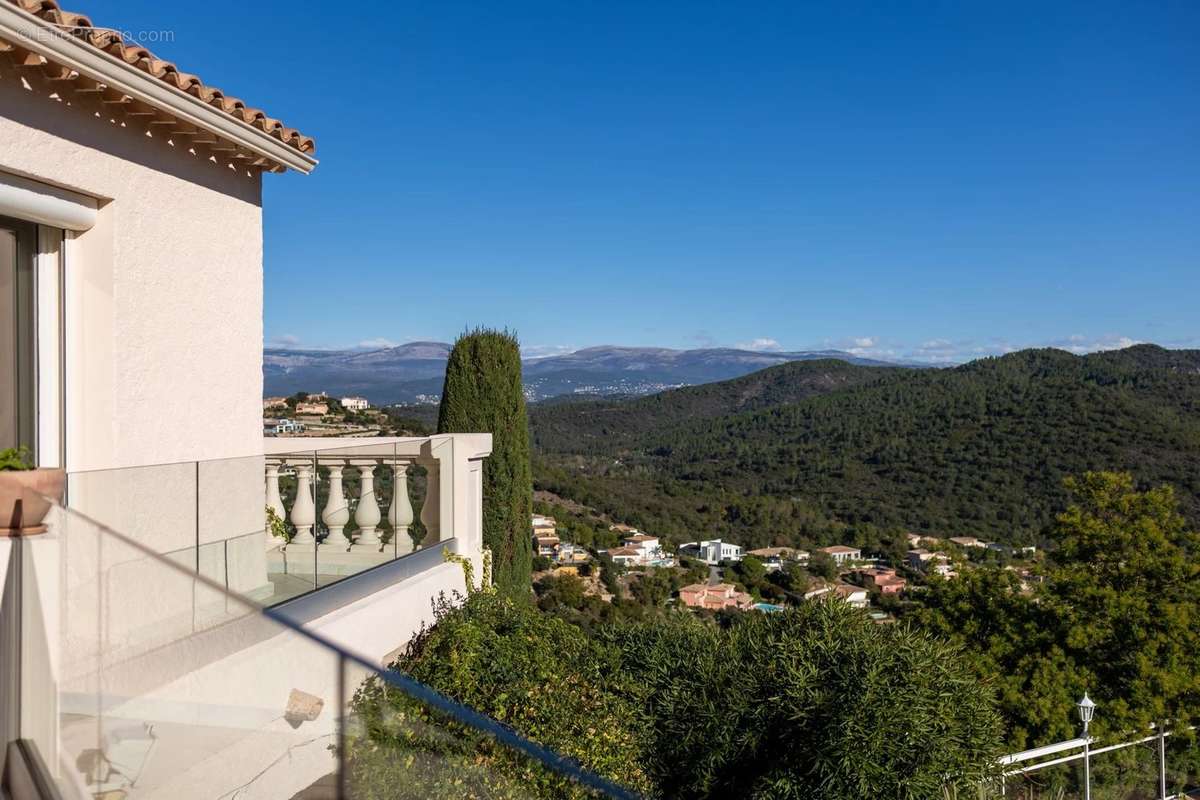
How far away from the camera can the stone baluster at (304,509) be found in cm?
549

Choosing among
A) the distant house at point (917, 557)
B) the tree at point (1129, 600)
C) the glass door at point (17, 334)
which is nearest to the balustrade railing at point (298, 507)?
the glass door at point (17, 334)

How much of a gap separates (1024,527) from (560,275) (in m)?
33.1

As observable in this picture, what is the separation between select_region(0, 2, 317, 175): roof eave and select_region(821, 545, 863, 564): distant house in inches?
1144

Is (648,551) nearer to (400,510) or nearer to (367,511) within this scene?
(400,510)

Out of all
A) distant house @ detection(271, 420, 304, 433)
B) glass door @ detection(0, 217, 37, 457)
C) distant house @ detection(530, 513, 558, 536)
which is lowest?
distant house @ detection(530, 513, 558, 536)

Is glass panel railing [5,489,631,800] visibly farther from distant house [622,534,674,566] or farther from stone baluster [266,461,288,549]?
distant house [622,534,674,566]

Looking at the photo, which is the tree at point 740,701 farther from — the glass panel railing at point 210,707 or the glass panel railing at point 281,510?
the glass panel railing at point 210,707

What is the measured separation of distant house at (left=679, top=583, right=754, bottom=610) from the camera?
21411mm

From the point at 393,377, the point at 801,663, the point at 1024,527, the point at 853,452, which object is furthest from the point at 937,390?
the point at 801,663

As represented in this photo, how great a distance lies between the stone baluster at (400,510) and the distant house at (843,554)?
2736 centimetres

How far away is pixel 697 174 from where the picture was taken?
4422cm

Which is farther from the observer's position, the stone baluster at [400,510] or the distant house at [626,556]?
the distant house at [626,556]

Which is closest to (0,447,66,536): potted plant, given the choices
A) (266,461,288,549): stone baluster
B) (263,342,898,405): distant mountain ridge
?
(266,461,288,549): stone baluster

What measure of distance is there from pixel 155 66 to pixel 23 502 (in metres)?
2.90
